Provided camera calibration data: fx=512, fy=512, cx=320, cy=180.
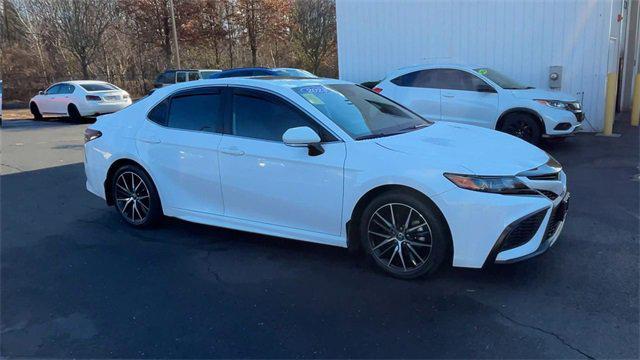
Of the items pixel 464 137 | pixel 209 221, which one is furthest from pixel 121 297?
pixel 464 137

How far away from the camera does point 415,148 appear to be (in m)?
4.00

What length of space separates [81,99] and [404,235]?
53.5 ft

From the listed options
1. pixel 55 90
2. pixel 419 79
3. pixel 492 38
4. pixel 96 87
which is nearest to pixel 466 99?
pixel 419 79

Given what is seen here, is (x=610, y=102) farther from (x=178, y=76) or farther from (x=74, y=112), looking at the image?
(x=178, y=76)

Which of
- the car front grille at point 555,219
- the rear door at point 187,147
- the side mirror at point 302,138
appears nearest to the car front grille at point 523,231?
the car front grille at point 555,219

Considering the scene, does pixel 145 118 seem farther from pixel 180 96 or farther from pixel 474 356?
pixel 474 356

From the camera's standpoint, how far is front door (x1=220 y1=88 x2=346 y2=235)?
415 centimetres

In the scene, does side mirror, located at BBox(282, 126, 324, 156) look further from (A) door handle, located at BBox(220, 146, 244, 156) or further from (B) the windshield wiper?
(A) door handle, located at BBox(220, 146, 244, 156)

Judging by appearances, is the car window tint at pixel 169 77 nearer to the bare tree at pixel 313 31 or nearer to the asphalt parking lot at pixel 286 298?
the bare tree at pixel 313 31

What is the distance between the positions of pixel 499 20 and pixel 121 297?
1163 centimetres

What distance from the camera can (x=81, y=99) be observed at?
17.3m

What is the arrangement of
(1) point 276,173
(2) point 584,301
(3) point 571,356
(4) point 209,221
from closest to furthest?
(3) point 571,356
(2) point 584,301
(1) point 276,173
(4) point 209,221

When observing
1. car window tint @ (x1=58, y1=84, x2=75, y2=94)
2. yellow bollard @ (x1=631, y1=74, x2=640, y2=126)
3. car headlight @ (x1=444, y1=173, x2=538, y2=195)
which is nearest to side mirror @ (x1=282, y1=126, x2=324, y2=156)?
car headlight @ (x1=444, y1=173, x2=538, y2=195)

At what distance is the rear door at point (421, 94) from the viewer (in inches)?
392
